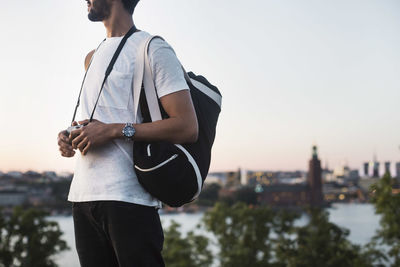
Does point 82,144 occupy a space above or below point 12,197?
above

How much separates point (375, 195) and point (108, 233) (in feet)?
35.2

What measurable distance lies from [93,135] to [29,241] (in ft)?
65.8

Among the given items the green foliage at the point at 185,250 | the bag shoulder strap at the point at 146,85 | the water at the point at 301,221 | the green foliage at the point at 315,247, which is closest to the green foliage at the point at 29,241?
the water at the point at 301,221

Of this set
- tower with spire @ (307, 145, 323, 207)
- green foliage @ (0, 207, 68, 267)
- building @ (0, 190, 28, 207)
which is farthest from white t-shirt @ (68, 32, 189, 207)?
tower with spire @ (307, 145, 323, 207)

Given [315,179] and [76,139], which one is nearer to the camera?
[76,139]

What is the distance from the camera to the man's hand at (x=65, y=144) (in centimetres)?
104

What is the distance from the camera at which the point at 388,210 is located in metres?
10.5

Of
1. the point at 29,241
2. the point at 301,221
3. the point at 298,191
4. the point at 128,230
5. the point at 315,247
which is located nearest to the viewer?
the point at 128,230

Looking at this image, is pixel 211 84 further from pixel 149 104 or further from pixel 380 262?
pixel 380 262

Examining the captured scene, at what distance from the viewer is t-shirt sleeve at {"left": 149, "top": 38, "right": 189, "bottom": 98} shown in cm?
101

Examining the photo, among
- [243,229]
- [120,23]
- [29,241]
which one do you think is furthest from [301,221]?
[120,23]

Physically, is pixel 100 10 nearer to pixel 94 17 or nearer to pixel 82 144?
pixel 94 17

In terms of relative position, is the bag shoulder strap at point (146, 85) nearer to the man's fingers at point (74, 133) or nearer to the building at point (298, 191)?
the man's fingers at point (74, 133)

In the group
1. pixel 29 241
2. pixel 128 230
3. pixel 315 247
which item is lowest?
pixel 315 247
